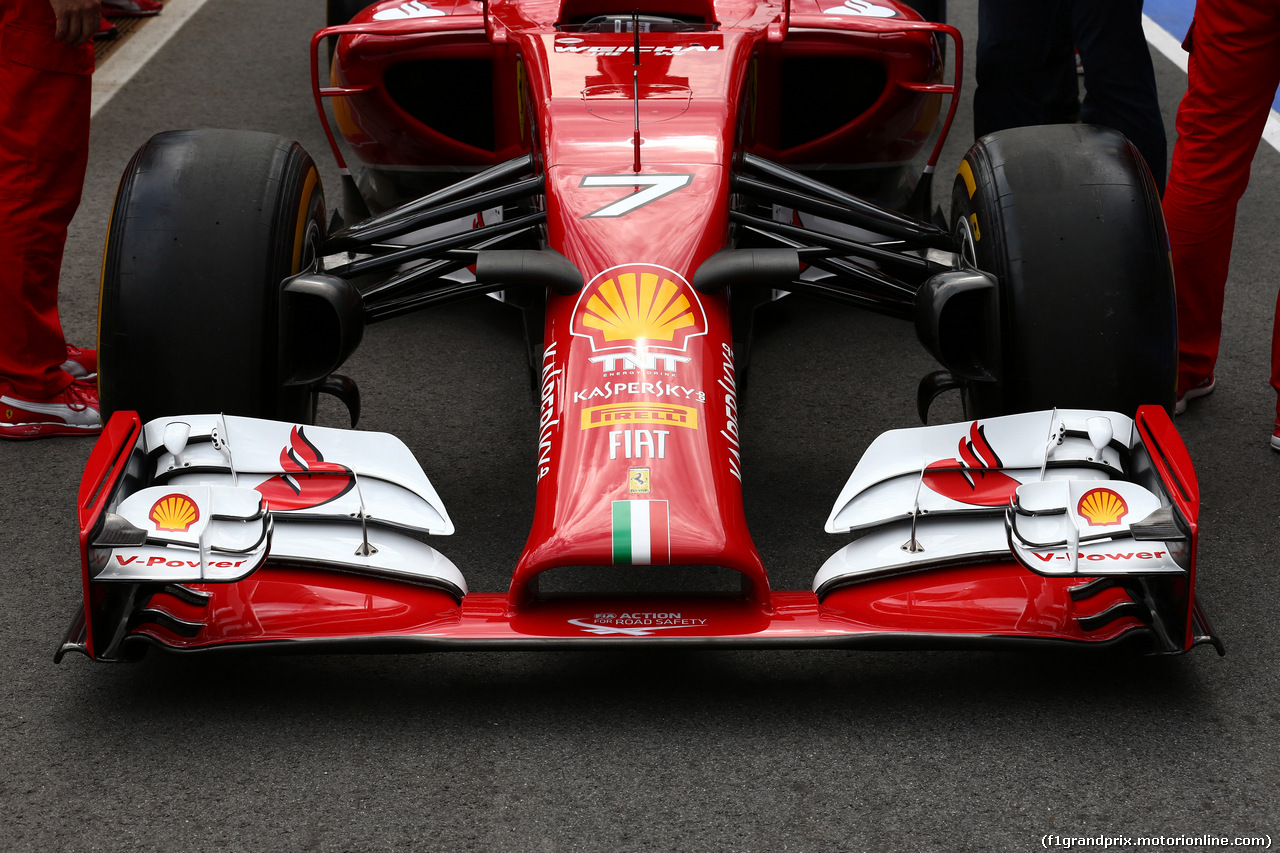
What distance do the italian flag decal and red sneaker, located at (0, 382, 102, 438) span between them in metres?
1.79

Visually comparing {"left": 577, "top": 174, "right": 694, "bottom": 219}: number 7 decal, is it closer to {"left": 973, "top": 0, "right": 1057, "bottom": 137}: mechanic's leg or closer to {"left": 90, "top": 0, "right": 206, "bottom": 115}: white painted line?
{"left": 973, "top": 0, "right": 1057, "bottom": 137}: mechanic's leg

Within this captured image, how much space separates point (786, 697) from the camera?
2369mm

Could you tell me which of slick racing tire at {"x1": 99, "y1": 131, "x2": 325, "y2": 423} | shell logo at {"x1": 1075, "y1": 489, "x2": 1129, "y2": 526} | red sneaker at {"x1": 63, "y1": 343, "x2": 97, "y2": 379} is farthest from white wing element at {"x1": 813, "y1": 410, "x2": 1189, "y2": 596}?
red sneaker at {"x1": 63, "y1": 343, "x2": 97, "y2": 379}

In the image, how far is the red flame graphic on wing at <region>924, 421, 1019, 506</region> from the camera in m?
2.38

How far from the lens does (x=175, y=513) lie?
87.6 inches

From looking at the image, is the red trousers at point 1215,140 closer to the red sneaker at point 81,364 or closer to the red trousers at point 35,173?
the red trousers at point 35,173

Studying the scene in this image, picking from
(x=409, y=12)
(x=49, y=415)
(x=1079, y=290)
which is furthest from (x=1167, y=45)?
(x=49, y=415)

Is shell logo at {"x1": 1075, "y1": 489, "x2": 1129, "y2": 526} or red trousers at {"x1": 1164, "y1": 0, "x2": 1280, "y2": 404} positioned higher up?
red trousers at {"x1": 1164, "y1": 0, "x2": 1280, "y2": 404}

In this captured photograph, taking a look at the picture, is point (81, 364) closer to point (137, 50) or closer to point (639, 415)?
point (639, 415)

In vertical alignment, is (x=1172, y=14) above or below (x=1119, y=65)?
below

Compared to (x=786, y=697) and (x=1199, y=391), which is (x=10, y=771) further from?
(x=1199, y=391)

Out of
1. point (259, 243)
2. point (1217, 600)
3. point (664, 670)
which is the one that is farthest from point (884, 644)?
point (259, 243)

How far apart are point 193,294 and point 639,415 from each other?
2.97ft

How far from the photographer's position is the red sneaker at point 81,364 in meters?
3.57
